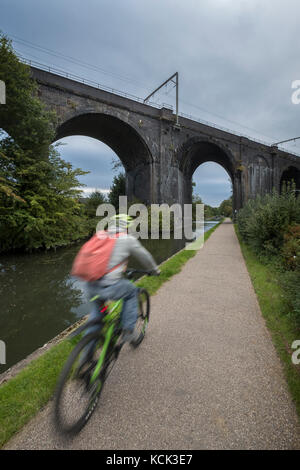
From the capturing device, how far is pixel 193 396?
7.21ft

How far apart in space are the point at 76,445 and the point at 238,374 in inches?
70.5

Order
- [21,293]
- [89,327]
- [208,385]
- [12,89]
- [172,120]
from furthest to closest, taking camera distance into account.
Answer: [172,120] < [12,89] < [21,293] < [208,385] < [89,327]

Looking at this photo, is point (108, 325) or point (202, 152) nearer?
point (108, 325)

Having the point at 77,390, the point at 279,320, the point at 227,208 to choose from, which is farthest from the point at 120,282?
the point at 227,208

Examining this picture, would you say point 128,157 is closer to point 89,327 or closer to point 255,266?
point 255,266

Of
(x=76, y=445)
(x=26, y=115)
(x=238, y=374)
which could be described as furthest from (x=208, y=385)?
(x=26, y=115)

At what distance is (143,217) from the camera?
69.0ft

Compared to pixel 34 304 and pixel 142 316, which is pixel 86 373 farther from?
pixel 34 304

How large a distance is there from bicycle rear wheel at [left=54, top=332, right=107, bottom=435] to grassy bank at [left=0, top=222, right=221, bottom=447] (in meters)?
0.49

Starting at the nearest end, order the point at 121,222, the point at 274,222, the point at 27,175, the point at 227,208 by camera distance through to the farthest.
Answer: the point at 121,222, the point at 274,222, the point at 27,175, the point at 227,208

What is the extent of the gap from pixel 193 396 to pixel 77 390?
1174mm

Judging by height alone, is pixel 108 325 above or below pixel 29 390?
above

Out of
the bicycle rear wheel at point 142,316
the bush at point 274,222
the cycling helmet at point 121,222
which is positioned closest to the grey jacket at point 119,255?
the cycling helmet at point 121,222

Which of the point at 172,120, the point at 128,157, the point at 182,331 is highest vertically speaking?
the point at 172,120
